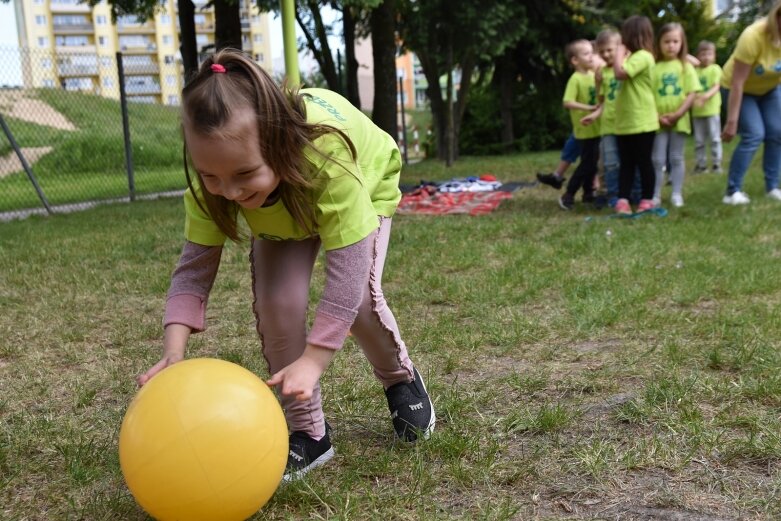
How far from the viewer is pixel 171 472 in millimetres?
1813

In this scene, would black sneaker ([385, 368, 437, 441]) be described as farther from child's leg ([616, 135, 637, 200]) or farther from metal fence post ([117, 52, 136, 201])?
metal fence post ([117, 52, 136, 201])

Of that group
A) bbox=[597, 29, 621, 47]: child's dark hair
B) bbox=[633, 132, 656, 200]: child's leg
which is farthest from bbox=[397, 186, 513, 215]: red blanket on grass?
bbox=[597, 29, 621, 47]: child's dark hair

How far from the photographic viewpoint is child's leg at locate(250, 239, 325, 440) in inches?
87.7

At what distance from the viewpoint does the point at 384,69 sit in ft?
46.5

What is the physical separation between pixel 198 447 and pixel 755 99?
23.2 ft

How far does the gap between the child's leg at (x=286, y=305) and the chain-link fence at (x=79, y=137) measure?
8.76 metres

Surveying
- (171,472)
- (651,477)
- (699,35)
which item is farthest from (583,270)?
(699,35)

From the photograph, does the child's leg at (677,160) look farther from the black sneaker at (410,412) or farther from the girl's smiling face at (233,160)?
the girl's smiling face at (233,160)

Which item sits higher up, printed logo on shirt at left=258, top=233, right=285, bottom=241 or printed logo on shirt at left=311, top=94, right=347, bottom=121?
printed logo on shirt at left=311, top=94, right=347, bottom=121

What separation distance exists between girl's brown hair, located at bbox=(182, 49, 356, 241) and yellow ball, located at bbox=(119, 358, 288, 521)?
1.70 feet

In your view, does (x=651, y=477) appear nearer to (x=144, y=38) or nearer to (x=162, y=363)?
(x=162, y=363)

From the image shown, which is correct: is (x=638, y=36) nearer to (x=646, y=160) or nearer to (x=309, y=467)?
(x=646, y=160)

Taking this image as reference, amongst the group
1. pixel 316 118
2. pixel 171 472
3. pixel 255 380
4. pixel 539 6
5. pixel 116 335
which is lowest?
pixel 116 335

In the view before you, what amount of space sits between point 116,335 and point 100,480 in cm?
169
